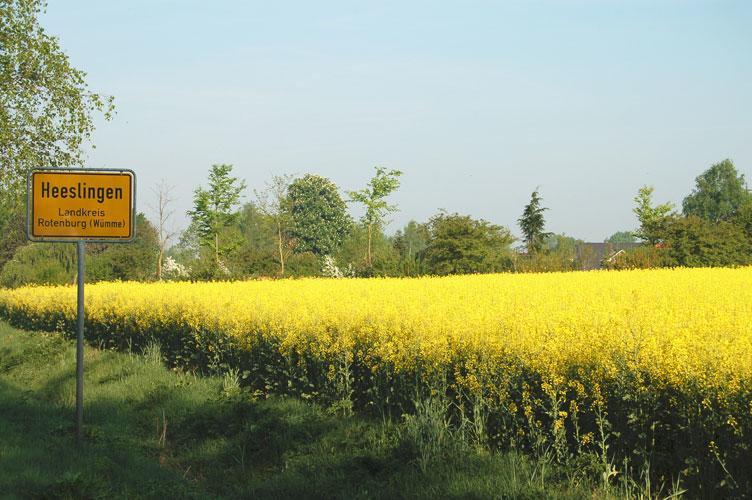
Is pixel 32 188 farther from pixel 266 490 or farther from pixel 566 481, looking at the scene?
pixel 566 481

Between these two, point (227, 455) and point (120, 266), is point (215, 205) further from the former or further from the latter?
point (227, 455)

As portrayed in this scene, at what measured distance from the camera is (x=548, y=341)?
8.35 metres

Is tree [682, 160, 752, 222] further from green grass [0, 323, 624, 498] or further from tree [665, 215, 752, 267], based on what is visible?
green grass [0, 323, 624, 498]

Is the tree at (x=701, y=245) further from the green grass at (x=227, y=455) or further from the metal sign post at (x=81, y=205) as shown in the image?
the metal sign post at (x=81, y=205)

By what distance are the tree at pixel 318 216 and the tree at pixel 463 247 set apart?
65.6 meters

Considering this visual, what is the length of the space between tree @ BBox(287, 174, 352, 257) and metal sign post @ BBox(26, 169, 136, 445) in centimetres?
9227

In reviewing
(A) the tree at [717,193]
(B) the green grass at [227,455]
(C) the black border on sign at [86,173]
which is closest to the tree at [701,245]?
(B) the green grass at [227,455]

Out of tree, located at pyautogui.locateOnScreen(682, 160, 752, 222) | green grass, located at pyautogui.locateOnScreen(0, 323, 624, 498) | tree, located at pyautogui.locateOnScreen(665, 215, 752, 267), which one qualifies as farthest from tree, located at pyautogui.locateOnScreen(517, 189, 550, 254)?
tree, located at pyautogui.locateOnScreen(682, 160, 752, 222)

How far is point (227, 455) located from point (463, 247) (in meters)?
28.9

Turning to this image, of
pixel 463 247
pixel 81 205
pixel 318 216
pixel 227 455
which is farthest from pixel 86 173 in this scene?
pixel 318 216

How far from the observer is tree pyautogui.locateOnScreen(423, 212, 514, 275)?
38062 mm

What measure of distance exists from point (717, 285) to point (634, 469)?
1475 centimetres

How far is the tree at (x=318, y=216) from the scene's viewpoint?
10638cm

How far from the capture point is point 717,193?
403 ft
